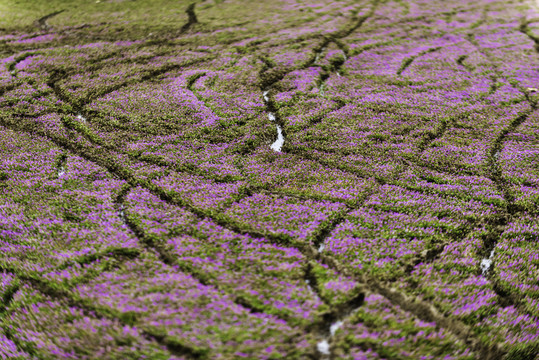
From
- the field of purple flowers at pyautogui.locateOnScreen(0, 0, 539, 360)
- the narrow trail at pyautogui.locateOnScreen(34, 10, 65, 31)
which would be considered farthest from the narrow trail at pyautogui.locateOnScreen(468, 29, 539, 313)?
the narrow trail at pyautogui.locateOnScreen(34, 10, 65, 31)

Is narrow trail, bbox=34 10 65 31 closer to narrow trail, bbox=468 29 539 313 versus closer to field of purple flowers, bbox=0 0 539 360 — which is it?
field of purple flowers, bbox=0 0 539 360

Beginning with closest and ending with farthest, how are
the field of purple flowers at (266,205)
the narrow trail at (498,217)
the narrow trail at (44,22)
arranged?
1. the field of purple flowers at (266,205)
2. the narrow trail at (498,217)
3. the narrow trail at (44,22)

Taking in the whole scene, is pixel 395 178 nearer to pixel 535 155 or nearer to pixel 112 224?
pixel 535 155

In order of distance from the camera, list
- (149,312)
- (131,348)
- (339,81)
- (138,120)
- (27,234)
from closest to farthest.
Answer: (131,348) → (149,312) → (27,234) → (138,120) → (339,81)

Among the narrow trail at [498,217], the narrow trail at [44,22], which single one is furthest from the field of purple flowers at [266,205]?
the narrow trail at [44,22]

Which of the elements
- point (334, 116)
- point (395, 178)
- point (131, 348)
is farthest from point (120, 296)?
point (334, 116)

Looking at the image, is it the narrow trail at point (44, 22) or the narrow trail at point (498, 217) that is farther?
the narrow trail at point (44, 22)

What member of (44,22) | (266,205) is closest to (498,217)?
(266,205)

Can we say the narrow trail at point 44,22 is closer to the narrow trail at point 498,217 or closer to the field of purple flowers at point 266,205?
the field of purple flowers at point 266,205

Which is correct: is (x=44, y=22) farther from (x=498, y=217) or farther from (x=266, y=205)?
(x=498, y=217)
